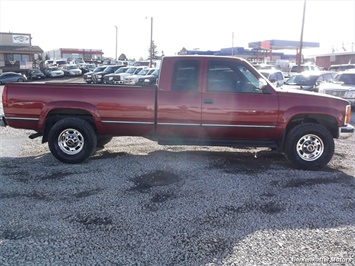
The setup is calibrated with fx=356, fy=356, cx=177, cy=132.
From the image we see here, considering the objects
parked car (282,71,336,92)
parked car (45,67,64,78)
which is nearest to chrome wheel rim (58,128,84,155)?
parked car (282,71,336,92)

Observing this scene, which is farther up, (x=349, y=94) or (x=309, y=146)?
(x=349, y=94)

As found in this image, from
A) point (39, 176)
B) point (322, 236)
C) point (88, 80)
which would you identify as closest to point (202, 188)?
point (322, 236)

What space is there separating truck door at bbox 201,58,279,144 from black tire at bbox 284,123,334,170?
0.33m

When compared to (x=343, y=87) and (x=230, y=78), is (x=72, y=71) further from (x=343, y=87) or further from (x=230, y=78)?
(x=230, y=78)

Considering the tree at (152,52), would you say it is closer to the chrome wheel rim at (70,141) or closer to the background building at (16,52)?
the background building at (16,52)

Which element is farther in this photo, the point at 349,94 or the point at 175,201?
the point at 349,94

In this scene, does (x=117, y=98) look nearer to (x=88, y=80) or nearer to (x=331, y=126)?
(x=331, y=126)

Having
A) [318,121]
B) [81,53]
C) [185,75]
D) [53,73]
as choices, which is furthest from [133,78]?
[81,53]

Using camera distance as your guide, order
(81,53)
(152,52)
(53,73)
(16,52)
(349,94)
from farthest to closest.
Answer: (81,53) → (152,52) → (16,52) → (53,73) → (349,94)

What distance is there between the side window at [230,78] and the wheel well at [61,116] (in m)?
2.26

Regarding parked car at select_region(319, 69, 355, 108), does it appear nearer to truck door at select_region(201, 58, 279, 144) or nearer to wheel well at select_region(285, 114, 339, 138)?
wheel well at select_region(285, 114, 339, 138)

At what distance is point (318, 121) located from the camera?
21.4ft

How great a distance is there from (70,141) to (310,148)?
4.35 metres

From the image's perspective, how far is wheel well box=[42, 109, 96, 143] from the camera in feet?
21.2
